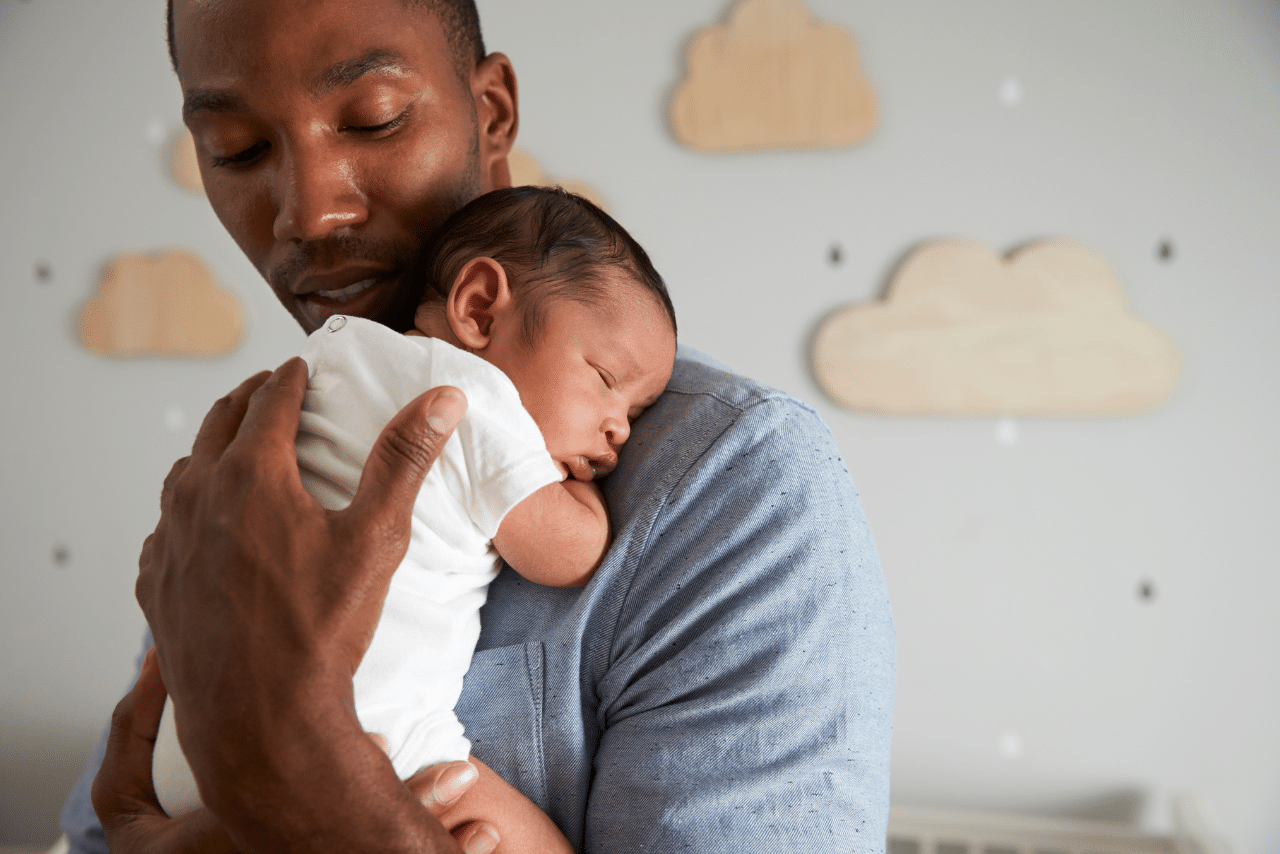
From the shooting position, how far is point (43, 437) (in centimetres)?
214

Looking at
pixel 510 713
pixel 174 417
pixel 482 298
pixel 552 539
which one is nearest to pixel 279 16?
pixel 482 298

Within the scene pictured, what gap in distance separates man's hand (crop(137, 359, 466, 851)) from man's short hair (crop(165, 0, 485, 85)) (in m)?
0.50

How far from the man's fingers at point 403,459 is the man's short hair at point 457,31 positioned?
0.49 meters

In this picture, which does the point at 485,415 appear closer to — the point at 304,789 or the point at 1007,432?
the point at 304,789

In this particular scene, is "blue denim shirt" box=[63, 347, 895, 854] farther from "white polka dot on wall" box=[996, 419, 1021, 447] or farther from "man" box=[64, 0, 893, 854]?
"white polka dot on wall" box=[996, 419, 1021, 447]

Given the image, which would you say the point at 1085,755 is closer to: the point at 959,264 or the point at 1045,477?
the point at 1045,477

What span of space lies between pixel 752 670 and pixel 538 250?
428 mm

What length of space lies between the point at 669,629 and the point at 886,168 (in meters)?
1.48

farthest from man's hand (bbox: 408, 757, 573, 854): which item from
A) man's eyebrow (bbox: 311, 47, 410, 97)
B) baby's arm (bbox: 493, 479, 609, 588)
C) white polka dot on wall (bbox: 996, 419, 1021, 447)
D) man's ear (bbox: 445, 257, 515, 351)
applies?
white polka dot on wall (bbox: 996, 419, 1021, 447)

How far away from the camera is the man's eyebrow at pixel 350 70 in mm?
795

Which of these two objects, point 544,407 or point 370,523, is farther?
point 544,407

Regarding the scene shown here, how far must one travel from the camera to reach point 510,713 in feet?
2.17

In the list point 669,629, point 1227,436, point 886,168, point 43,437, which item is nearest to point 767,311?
point 886,168

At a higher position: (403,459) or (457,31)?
(457,31)
